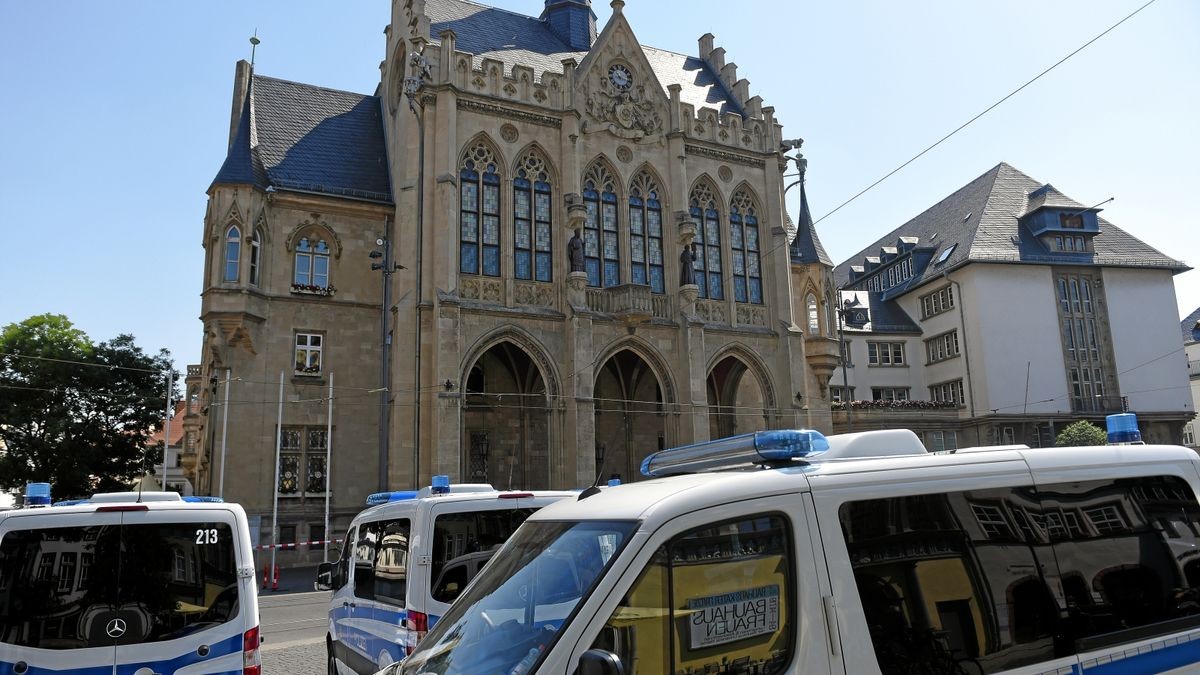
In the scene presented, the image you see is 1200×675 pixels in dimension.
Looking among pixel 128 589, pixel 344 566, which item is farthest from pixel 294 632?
pixel 128 589

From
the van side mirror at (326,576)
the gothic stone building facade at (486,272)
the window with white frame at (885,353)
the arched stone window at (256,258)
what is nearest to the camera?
the van side mirror at (326,576)

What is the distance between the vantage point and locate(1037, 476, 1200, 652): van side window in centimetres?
384

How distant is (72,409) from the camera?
109 ft

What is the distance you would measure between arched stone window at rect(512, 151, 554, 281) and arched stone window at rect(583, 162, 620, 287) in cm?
132

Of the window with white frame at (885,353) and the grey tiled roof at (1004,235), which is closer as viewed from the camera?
the grey tiled roof at (1004,235)

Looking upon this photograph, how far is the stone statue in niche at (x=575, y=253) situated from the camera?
2600cm

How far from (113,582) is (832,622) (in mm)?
4896

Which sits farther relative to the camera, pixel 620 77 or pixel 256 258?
pixel 620 77

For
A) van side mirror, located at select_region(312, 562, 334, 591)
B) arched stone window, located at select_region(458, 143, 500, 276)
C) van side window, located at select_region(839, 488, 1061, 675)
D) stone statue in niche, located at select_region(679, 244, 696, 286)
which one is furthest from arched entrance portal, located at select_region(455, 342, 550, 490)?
van side window, located at select_region(839, 488, 1061, 675)

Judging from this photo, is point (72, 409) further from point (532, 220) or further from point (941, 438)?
point (941, 438)

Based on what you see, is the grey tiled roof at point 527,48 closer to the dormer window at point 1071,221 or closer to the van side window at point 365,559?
the dormer window at point 1071,221

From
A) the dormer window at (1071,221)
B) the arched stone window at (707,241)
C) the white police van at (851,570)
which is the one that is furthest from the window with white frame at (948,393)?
the white police van at (851,570)

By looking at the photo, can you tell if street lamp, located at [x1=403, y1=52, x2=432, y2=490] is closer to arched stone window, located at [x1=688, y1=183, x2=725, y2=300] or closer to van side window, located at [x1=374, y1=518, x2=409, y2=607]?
arched stone window, located at [x1=688, y1=183, x2=725, y2=300]

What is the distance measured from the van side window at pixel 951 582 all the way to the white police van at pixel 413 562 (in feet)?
11.2
